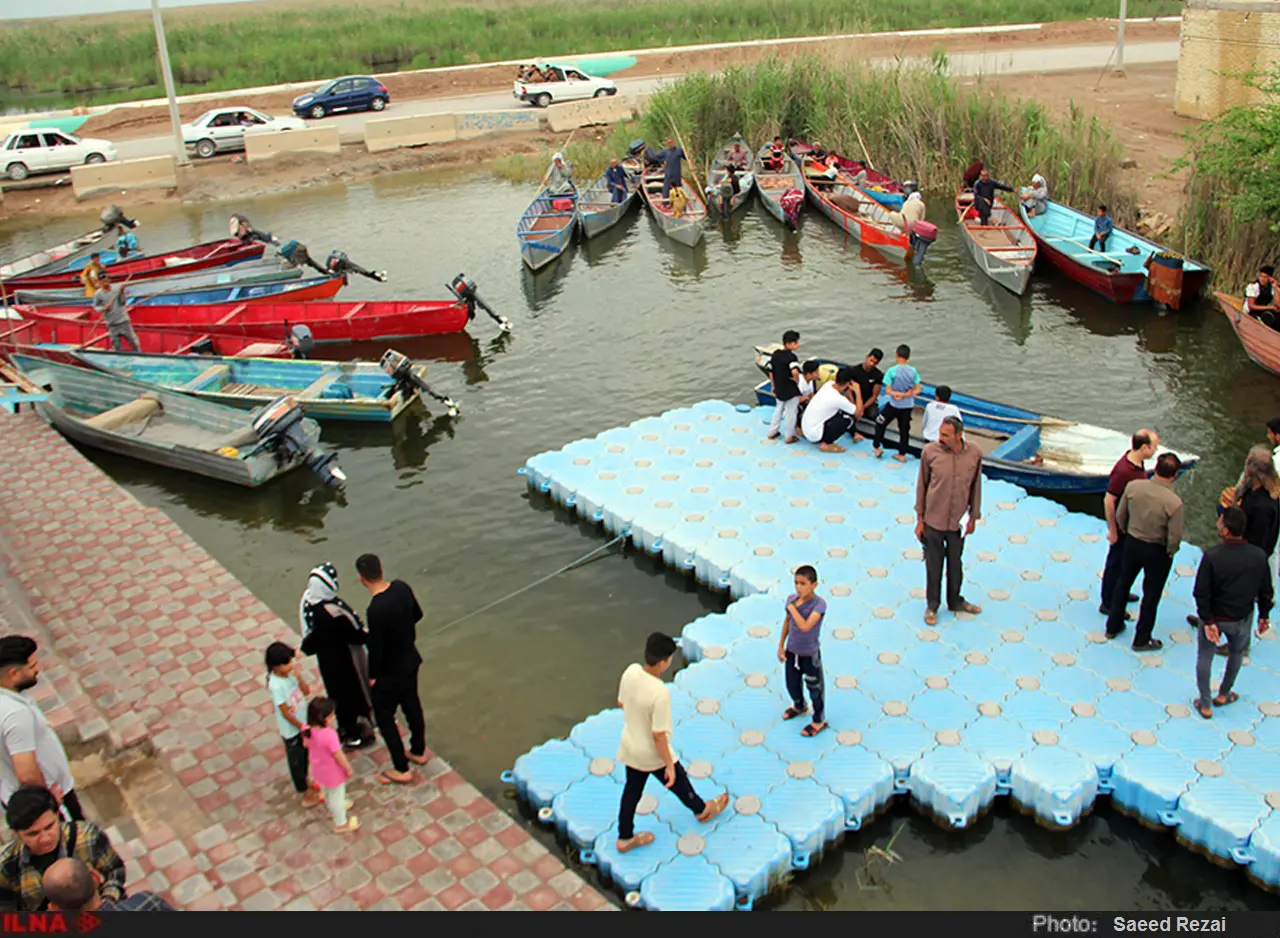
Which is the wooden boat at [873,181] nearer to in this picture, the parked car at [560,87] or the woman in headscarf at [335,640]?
the parked car at [560,87]

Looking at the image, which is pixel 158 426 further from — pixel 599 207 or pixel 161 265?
pixel 599 207

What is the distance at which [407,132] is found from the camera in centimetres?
3666

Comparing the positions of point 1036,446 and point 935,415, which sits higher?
point 935,415

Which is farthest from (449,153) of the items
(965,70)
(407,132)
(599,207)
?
(965,70)

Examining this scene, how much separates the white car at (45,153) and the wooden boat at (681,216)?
18.9 metres

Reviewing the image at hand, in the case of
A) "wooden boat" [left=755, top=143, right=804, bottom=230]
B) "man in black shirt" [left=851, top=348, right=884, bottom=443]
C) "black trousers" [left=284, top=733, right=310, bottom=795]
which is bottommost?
"black trousers" [left=284, top=733, right=310, bottom=795]

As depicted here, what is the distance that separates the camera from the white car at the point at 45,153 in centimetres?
3388

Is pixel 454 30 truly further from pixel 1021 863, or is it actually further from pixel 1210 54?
pixel 1021 863

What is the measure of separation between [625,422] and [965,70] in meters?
29.0

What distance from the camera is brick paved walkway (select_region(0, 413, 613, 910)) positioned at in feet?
24.1

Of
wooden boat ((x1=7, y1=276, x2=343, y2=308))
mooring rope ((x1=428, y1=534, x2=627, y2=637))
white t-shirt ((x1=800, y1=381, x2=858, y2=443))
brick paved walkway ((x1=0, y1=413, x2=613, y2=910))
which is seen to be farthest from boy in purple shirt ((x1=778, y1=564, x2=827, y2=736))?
wooden boat ((x1=7, y1=276, x2=343, y2=308))

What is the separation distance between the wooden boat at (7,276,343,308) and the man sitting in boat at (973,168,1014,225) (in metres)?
12.9

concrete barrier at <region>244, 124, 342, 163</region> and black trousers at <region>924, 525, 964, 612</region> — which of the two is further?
concrete barrier at <region>244, 124, 342, 163</region>

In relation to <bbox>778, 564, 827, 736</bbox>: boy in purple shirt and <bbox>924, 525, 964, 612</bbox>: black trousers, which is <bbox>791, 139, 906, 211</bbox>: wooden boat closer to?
<bbox>924, 525, 964, 612</bbox>: black trousers
